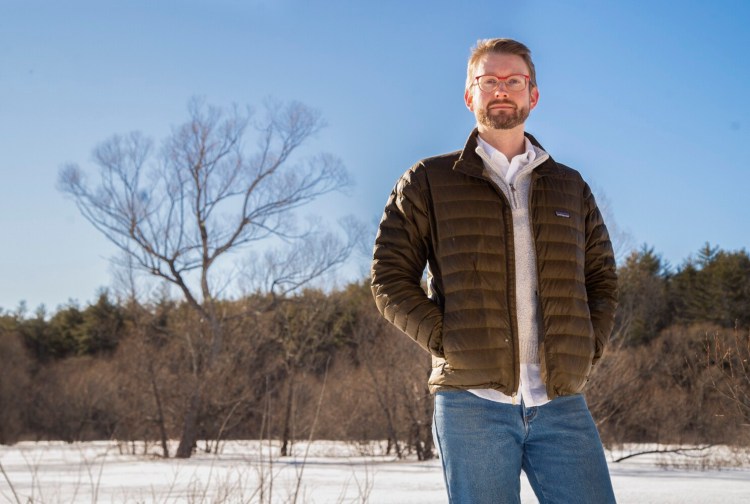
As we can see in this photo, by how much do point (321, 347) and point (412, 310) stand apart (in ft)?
59.4

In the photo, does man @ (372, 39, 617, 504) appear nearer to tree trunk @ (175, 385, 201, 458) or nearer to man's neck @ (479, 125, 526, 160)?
man's neck @ (479, 125, 526, 160)

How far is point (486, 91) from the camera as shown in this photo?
226 centimetres

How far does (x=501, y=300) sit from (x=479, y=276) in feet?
0.27

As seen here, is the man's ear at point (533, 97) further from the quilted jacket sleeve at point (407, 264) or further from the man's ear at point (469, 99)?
the quilted jacket sleeve at point (407, 264)

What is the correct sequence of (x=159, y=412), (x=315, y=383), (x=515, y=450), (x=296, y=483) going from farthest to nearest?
(x=315, y=383)
(x=159, y=412)
(x=296, y=483)
(x=515, y=450)

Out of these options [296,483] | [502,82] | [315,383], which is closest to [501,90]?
[502,82]

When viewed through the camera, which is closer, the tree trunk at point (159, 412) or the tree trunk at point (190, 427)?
the tree trunk at point (190, 427)

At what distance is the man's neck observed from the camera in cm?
227

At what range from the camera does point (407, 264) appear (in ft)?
7.09

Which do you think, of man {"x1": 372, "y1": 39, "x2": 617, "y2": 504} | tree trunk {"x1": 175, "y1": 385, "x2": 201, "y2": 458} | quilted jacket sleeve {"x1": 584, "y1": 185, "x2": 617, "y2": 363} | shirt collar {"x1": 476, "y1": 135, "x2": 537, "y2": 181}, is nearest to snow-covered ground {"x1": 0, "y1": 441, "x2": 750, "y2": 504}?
tree trunk {"x1": 175, "y1": 385, "x2": 201, "y2": 458}

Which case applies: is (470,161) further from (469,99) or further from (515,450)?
(515,450)

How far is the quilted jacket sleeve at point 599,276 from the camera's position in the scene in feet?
7.35

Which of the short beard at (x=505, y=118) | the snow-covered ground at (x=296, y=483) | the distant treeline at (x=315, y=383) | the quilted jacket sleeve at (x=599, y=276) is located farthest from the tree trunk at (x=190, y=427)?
the short beard at (x=505, y=118)

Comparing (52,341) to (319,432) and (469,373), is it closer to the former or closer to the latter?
(319,432)
